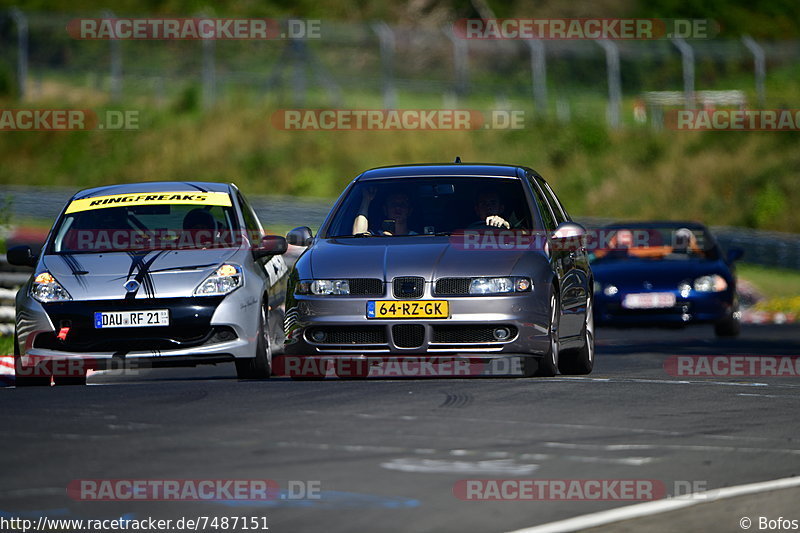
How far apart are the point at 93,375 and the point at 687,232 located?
32.6ft

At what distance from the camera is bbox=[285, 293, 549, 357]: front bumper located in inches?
451

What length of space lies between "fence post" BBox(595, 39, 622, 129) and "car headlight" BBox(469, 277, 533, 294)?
28.8 m

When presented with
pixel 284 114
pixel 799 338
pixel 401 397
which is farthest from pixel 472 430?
pixel 284 114

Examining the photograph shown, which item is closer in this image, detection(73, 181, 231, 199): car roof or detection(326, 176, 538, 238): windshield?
detection(326, 176, 538, 238): windshield

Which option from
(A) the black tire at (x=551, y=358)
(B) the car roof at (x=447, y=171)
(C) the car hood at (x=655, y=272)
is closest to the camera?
(A) the black tire at (x=551, y=358)

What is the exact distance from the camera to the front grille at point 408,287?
1147cm

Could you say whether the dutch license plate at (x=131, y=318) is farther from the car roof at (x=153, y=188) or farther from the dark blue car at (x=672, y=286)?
the dark blue car at (x=672, y=286)

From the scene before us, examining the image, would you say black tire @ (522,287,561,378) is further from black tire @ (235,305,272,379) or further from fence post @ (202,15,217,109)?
fence post @ (202,15,217,109)

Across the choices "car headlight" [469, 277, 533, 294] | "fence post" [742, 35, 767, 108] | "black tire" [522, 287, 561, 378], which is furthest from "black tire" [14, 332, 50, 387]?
"fence post" [742, 35, 767, 108]

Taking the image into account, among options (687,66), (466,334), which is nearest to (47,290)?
(466,334)

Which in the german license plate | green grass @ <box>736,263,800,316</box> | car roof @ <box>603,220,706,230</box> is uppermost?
car roof @ <box>603,220,706,230</box>

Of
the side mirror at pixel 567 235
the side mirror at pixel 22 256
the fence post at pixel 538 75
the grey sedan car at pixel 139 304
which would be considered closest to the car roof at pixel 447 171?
the side mirror at pixel 567 235

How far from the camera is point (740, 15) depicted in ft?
215

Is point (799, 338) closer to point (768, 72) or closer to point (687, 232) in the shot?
point (687, 232)
